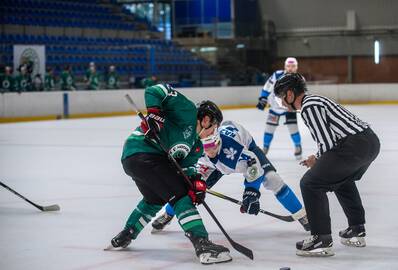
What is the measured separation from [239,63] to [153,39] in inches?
133

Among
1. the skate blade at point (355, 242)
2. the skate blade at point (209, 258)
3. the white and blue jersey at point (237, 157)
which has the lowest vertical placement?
the skate blade at point (355, 242)

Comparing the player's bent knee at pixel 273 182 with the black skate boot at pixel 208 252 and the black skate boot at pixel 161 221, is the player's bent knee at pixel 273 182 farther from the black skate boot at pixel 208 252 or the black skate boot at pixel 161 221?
the black skate boot at pixel 208 252

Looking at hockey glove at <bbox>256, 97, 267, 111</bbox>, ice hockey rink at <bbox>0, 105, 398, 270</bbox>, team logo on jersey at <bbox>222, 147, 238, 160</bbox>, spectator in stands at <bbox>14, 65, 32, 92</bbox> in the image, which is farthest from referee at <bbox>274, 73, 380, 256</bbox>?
spectator in stands at <bbox>14, 65, 32, 92</bbox>

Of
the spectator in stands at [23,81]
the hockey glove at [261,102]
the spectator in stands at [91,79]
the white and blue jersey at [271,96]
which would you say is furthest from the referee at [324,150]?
the spectator in stands at [91,79]

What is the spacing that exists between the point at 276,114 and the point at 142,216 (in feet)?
19.7

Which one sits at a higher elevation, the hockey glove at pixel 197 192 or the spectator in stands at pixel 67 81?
the hockey glove at pixel 197 192

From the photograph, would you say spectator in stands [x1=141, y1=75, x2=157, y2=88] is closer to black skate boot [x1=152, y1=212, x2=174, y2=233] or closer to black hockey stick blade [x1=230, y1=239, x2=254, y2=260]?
black skate boot [x1=152, y1=212, x2=174, y2=233]

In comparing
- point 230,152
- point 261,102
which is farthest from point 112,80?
point 230,152

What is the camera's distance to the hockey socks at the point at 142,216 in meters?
4.84

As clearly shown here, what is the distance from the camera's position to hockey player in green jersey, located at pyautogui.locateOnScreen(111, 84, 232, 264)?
176 inches

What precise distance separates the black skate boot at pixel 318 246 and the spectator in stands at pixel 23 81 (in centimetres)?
1400

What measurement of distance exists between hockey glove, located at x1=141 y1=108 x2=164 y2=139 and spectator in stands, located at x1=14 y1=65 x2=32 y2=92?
45.2 ft

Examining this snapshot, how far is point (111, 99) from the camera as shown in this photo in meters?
19.9

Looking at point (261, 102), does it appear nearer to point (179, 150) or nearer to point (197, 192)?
point (179, 150)
